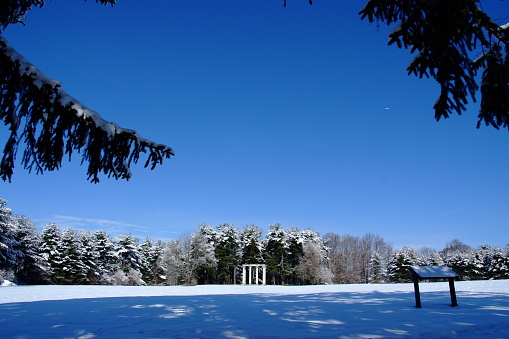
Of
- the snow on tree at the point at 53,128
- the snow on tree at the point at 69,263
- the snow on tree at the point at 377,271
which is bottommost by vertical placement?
the snow on tree at the point at 377,271

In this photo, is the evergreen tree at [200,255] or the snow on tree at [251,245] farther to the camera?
the snow on tree at [251,245]

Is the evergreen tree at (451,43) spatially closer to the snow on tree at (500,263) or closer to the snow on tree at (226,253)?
the snow on tree at (226,253)

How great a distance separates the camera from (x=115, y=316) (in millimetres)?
9273

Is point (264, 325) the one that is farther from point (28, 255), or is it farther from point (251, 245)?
point (251, 245)

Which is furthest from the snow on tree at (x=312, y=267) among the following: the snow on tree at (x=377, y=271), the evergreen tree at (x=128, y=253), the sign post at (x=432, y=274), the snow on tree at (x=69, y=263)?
the sign post at (x=432, y=274)

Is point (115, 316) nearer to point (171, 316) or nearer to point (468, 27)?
point (171, 316)

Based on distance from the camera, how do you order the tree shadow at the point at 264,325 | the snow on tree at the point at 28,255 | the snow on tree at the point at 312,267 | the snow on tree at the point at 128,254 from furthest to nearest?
the snow on tree at the point at 128,254 < the snow on tree at the point at 312,267 < the snow on tree at the point at 28,255 < the tree shadow at the point at 264,325

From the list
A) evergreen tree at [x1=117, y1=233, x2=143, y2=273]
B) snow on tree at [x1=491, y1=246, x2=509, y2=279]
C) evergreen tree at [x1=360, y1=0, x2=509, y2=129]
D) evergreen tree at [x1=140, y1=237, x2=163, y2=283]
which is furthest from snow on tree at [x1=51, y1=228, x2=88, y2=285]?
snow on tree at [x1=491, y1=246, x2=509, y2=279]

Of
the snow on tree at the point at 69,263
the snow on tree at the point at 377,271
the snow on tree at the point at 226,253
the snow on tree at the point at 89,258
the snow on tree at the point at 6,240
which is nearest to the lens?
the snow on tree at the point at 6,240

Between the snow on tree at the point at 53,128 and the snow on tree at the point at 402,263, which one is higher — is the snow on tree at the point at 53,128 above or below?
above

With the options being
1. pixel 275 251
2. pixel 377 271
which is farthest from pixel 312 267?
pixel 377 271

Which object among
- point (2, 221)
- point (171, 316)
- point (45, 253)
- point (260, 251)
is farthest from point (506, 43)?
point (260, 251)

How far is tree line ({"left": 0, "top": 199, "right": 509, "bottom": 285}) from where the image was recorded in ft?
123

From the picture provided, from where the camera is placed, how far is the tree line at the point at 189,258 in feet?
123
